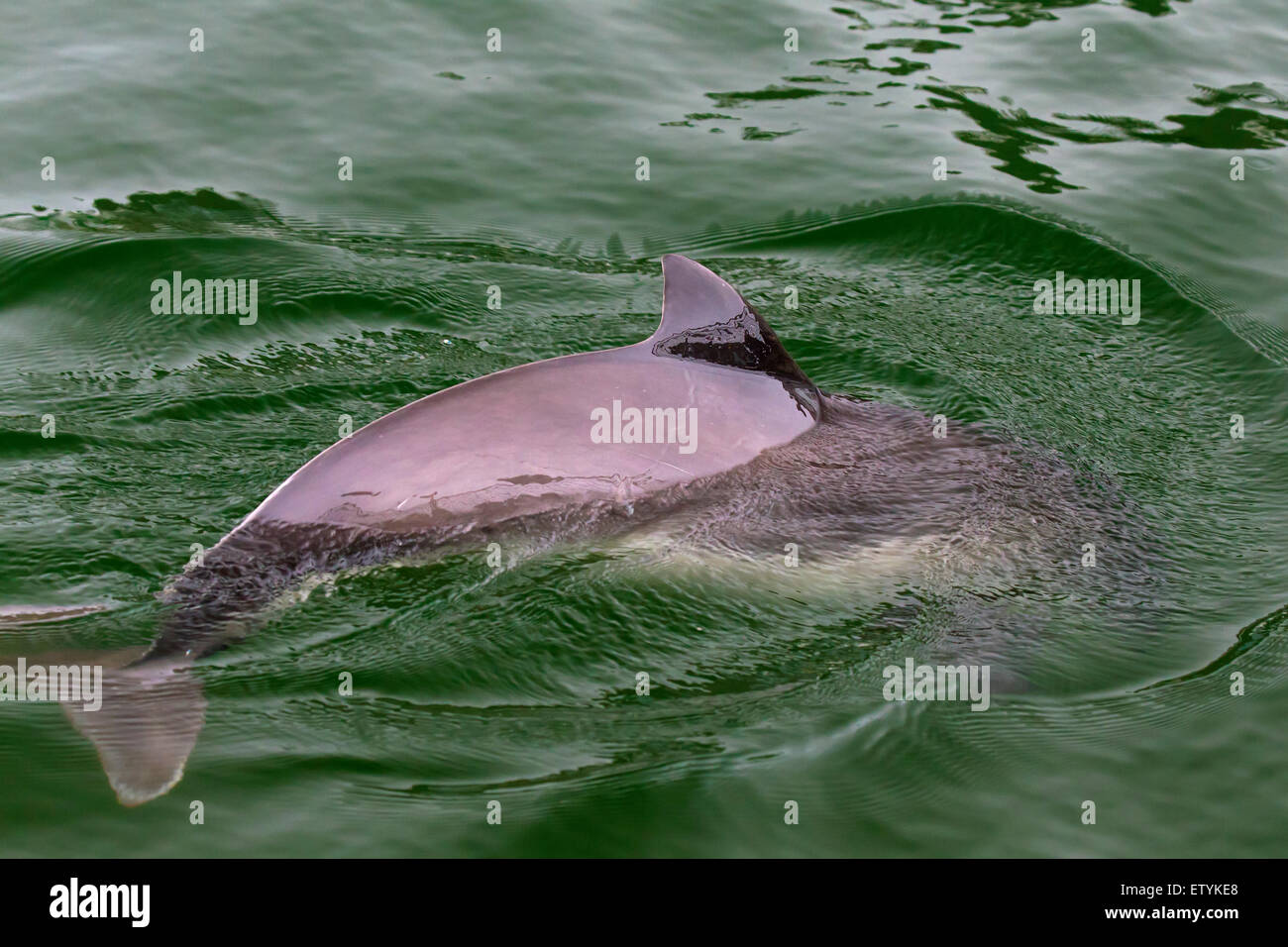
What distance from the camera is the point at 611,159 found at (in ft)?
38.5

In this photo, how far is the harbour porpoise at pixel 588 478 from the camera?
18.9 ft

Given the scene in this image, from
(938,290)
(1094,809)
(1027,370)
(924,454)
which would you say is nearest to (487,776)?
(1094,809)

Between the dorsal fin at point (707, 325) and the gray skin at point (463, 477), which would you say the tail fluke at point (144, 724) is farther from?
the dorsal fin at point (707, 325)

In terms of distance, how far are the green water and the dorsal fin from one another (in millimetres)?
1066

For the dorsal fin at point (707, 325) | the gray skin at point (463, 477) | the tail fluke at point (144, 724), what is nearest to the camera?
the tail fluke at point (144, 724)

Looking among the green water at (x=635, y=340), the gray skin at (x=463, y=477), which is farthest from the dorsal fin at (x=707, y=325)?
the green water at (x=635, y=340)

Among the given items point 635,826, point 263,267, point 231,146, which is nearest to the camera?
point 635,826

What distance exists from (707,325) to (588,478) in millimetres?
1048

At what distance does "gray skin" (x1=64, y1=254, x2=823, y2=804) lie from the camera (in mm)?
5680

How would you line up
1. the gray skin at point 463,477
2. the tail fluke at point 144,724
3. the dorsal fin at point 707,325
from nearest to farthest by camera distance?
the tail fluke at point 144,724 < the gray skin at point 463,477 < the dorsal fin at point 707,325

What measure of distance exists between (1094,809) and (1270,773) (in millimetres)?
911

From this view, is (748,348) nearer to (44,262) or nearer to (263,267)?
(263,267)

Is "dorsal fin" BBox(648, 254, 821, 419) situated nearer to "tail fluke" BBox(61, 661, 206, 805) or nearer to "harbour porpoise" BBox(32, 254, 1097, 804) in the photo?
"harbour porpoise" BBox(32, 254, 1097, 804)

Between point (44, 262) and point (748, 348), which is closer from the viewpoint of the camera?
point (748, 348)
